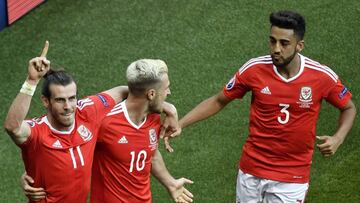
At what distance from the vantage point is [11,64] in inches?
458

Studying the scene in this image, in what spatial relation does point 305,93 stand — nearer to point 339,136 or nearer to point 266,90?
point 266,90

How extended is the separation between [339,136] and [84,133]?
2233 millimetres

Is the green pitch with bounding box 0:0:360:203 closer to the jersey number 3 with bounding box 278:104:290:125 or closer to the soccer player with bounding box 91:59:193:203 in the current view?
the jersey number 3 with bounding box 278:104:290:125

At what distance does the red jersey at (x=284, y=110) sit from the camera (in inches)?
314

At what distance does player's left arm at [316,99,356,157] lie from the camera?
784cm

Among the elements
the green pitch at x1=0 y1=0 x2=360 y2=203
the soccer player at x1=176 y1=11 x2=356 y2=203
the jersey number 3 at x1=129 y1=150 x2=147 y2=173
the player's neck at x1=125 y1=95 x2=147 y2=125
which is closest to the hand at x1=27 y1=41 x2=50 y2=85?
the player's neck at x1=125 y1=95 x2=147 y2=125

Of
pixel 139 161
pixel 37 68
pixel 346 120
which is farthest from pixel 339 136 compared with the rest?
pixel 37 68

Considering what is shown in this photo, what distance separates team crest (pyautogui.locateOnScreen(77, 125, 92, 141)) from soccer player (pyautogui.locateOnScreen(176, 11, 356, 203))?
1.40 meters

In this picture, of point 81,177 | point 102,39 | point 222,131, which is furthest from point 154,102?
point 102,39

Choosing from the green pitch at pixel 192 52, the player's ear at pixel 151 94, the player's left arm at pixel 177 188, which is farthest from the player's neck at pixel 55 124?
the green pitch at pixel 192 52

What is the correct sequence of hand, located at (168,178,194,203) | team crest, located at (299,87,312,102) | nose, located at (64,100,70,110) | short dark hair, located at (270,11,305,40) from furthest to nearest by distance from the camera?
1. team crest, located at (299,87,312,102)
2. short dark hair, located at (270,11,305,40)
3. hand, located at (168,178,194,203)
4. nose, located at (64,100,70,110)

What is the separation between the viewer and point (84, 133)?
6965mm

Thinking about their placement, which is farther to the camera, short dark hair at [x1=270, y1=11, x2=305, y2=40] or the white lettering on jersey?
the white lettering on jersey

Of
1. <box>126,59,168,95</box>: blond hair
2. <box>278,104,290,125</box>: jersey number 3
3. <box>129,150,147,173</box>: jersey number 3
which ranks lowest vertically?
<box>129,150,147,173</box>: jersey number 3
